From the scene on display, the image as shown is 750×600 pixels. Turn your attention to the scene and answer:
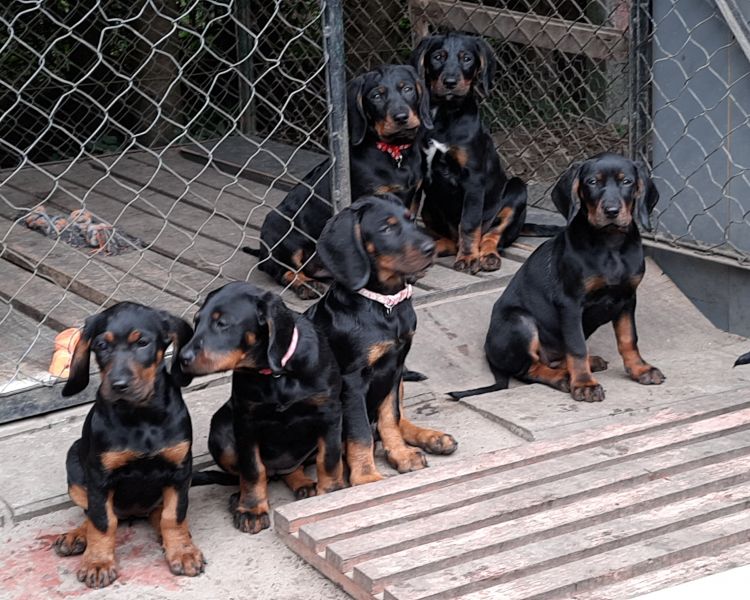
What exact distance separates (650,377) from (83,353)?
2217 mm

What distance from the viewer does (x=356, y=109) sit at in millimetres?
5281

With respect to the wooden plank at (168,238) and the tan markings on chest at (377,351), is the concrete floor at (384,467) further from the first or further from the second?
the wooden plank at (168,238)

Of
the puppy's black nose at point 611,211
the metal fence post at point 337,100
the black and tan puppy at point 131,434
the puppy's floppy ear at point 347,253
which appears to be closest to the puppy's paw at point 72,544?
the black and tan puppy at point 131,434

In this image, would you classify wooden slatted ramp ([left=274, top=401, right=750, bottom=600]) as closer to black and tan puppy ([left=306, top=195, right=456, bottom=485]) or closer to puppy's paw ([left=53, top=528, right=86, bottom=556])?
black and tan puppy ([left=306, top=195, right=456, bottom=485])

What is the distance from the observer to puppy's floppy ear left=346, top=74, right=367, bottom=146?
5.27 m

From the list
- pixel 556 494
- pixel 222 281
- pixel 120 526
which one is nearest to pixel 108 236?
pixel 222 281

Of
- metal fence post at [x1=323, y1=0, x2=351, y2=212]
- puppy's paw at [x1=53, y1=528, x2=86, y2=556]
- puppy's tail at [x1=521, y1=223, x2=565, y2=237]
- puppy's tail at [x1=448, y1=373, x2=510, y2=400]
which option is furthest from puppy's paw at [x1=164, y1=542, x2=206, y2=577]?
puppy's tail at [x1=521, y1=223, x2=565, y2=237]

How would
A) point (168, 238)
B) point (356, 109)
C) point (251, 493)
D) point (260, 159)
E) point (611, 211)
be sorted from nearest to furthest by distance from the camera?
point (251, 493), point (611, 211), point (356, 109), point (168, 238), point (260, 159)

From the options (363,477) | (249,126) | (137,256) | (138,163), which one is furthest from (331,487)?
(249,126)

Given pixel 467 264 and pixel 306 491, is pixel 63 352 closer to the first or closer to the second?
pixel 306 491

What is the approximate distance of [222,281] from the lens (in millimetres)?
5770

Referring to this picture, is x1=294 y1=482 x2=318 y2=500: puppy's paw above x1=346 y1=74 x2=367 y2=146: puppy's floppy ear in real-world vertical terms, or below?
below

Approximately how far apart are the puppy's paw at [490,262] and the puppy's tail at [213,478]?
1.96m

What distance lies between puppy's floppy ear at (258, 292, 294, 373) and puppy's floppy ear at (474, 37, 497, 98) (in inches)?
91.6
